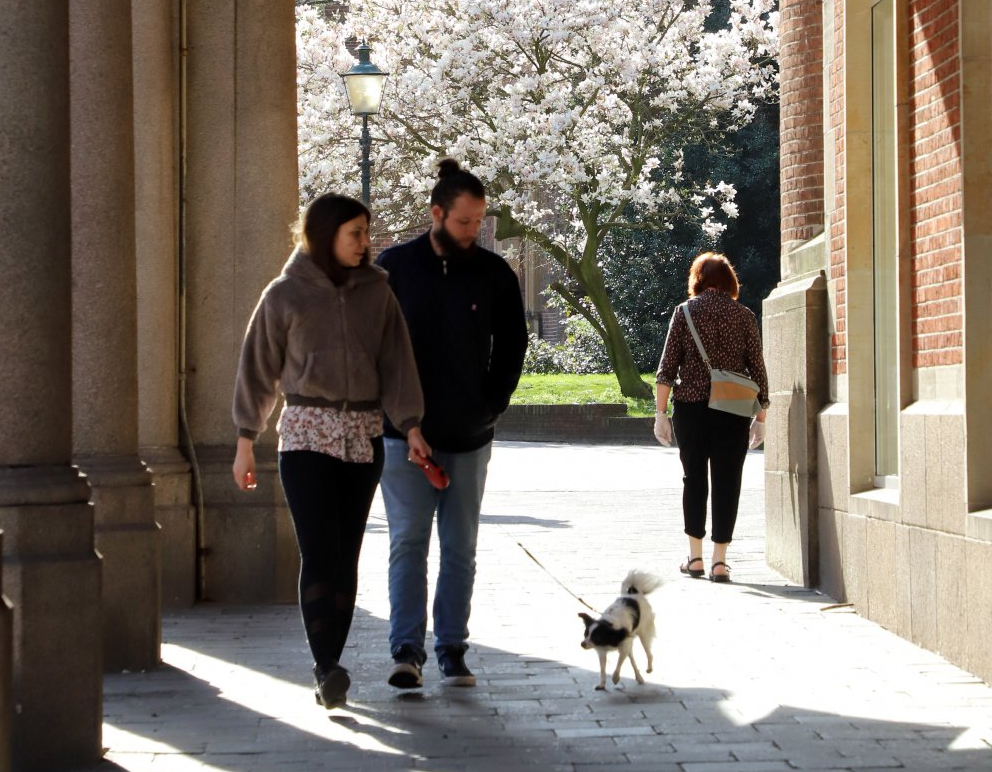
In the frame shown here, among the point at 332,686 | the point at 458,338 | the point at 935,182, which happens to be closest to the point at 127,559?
the point at 332,686

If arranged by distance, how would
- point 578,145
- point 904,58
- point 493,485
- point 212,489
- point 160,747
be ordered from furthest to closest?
point 578,145 → point 493,485 → point 212,489 → point 904,58 → point 160,747

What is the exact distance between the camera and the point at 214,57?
9.38 meters

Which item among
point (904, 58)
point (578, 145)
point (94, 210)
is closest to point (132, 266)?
point (94, 210)

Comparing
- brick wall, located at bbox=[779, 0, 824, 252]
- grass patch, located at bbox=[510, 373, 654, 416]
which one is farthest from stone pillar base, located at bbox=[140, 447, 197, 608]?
grass patch, located at bbox=[510, 373, 654, 416]

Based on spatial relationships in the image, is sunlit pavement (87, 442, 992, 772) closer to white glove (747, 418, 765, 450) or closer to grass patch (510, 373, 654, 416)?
white glove (747, 418, 765, 450)

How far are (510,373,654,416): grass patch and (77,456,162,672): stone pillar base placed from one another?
21.7 metres

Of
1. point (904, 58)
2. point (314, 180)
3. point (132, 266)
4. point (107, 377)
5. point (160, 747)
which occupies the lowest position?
point (160, 747)

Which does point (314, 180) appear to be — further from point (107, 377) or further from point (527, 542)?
point (107, 377)

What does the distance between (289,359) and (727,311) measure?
4469mm

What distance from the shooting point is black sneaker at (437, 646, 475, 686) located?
6.62m

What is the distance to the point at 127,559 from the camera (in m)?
7.11

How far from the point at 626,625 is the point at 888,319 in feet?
9.89

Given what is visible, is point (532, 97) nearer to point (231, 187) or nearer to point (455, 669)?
point (231, 187)

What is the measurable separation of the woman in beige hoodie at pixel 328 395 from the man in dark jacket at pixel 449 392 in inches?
14.4
